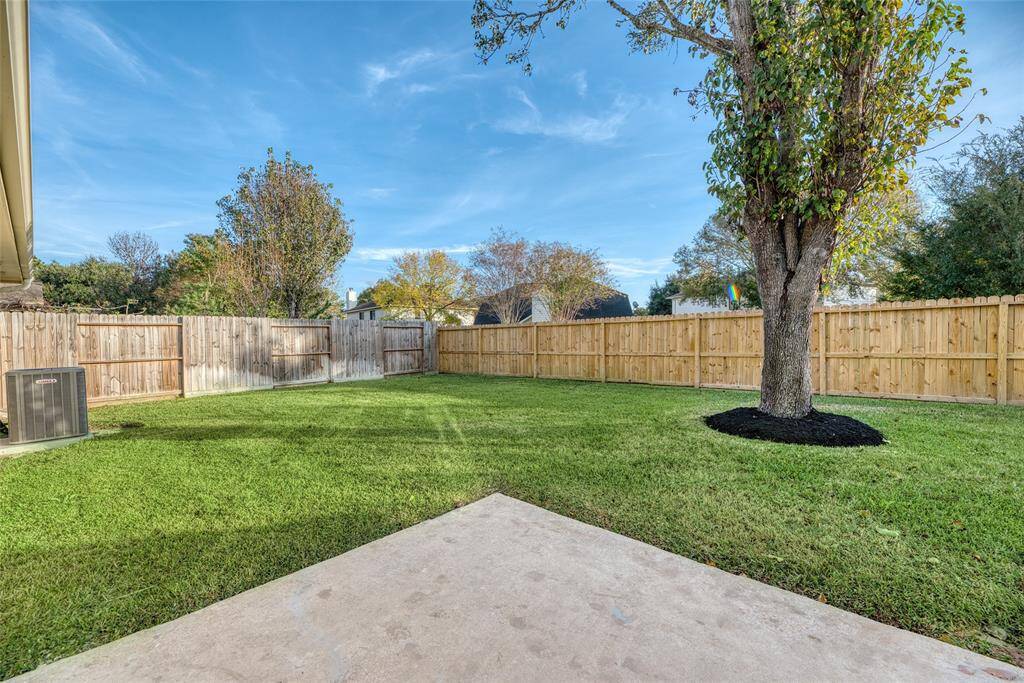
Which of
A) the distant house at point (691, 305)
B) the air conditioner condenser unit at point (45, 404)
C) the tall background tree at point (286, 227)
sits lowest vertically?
the air conditioner condenser unit at point (45, 404)

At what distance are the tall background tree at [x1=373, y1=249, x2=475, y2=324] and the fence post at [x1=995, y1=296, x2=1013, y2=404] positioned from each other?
1938 cm

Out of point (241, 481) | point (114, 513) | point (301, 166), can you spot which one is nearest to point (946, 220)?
point (241, 481)

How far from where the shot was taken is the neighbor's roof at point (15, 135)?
134 centimetres

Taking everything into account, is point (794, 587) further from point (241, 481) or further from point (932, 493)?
point (241, 481)

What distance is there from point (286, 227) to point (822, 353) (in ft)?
46.8

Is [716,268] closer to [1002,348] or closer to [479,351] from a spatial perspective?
[479,351]

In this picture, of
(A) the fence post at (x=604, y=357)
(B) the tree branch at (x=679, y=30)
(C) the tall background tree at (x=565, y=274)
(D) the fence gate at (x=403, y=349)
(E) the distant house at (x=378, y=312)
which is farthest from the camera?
(E) the distant house at (x=378, y=312)

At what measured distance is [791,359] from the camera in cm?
482

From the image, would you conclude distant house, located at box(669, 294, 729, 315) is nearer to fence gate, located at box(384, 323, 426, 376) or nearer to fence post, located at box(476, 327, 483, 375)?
fence post, located at box(476, 327, 483, 375)

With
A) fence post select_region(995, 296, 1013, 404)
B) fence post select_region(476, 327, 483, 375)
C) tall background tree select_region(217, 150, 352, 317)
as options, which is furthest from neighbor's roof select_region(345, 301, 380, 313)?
fence post select_region(995, 296, 1013, 404)

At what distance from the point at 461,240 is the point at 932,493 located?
21055mm

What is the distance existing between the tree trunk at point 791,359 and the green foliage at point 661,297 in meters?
24.2

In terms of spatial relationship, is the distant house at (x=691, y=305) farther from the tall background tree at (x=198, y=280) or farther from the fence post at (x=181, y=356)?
the tall background tree at (x=198, y=280)

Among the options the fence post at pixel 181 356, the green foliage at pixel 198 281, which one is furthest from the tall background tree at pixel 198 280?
the fence post at pixel 181 356
